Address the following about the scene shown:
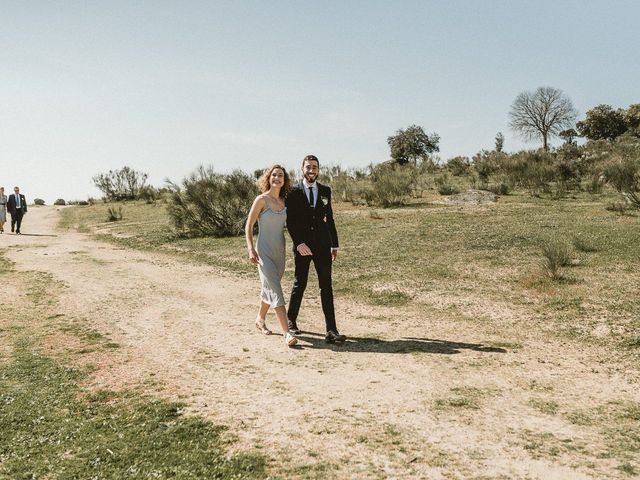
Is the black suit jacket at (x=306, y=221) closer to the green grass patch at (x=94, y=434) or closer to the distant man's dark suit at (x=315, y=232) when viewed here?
the distant man's dark suit at (x=315, y=232)

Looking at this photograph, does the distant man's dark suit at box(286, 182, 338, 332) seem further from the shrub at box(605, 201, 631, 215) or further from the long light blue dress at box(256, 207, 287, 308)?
the shrub at box(605, 201, 631, 215)

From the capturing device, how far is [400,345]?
19.0ft

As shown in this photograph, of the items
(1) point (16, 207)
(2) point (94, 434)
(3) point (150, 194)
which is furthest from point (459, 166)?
(2) point (94, 434)

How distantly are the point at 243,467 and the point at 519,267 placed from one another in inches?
295

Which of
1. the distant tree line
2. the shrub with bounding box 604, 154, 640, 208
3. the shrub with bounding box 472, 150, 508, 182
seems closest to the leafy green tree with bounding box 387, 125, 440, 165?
the distant tree line

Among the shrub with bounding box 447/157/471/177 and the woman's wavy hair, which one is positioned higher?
the shrub with bounding box 447/157/471/177

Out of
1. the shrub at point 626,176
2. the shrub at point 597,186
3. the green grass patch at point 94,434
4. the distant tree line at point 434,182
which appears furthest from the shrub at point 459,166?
the green grass patch at point 94,434

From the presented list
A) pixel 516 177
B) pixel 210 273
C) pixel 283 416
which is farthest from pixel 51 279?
pixel 516 177

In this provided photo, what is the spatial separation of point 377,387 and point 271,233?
7.50 ft

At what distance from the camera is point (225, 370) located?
5.03 meters

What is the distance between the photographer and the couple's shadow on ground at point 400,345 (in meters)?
5.58

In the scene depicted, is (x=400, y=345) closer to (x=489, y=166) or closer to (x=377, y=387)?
(x=377, y=387)

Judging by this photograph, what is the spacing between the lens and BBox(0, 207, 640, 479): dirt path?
10.9ft

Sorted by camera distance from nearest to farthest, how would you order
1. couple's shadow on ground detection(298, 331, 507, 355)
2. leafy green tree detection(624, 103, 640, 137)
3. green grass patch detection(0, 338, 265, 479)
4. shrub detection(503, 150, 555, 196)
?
green grass patch detection(0, 338, 265, 479) < couple's shadow on ground detection(298, 331, 507, 355) < shrub detection(503, 150, 555, 196) < leafy green tree detection(624, 103, 640, 137)
